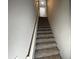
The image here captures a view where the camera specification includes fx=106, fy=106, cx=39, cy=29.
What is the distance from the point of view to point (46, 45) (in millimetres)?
4414

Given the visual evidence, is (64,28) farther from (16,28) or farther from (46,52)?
(16,28)

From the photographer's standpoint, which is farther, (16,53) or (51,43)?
(51,43)

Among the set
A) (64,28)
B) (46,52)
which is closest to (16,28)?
(64,28)

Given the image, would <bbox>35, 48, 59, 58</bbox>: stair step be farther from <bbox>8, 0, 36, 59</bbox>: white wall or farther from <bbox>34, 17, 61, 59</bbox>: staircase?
<bbox>8, 0, 36, 59</bbox>: white wall

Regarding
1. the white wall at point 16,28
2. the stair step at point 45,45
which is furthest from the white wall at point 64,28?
the white wall at point 16,28

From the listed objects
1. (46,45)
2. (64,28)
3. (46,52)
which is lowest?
(46,52)

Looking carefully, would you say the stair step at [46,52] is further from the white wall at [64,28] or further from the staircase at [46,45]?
the white wall at [64,28]

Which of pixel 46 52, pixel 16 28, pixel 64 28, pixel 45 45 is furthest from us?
pixel 45 45

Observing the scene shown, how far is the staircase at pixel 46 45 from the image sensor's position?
392 cm

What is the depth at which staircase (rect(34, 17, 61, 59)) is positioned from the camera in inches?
154
